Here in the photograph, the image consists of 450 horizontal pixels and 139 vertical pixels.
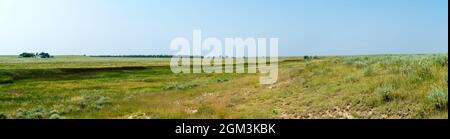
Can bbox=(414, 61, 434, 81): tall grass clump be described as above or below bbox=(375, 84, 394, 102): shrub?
above

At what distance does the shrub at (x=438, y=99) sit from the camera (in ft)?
28.7

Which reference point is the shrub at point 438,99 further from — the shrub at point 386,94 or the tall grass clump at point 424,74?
the tall grass clump at point 424,74

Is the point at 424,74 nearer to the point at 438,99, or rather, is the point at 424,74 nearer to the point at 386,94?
the point at 386,94

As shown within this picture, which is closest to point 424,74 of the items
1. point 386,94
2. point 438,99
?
point 386,94

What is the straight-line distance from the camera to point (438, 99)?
897 centimetres

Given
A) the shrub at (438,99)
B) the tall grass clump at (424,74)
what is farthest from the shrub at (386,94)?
the shrub at (438,99)

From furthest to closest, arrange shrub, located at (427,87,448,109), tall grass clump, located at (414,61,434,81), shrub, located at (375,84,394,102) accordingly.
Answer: tall grass clump, located at (414,61,434,81), shrub, located at (375,84,394,102), shrub, located at (427,87,448,109)

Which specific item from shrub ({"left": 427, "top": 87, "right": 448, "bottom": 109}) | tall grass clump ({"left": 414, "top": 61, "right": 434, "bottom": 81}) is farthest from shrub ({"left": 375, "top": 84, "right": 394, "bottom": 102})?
shrub ({"left": 427, "top": 87, "right": 448, "bottom": 109})

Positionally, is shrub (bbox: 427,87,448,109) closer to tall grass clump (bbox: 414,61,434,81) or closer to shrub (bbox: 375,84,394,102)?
shrub (bbox: 375,84,394,102)

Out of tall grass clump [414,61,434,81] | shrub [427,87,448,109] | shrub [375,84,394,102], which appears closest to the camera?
shrub [427,87,448,109]

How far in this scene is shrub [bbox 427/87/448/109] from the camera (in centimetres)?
875

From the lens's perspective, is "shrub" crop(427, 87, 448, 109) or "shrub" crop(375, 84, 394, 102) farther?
"shrub" crop(375, 84, 394, 102)
